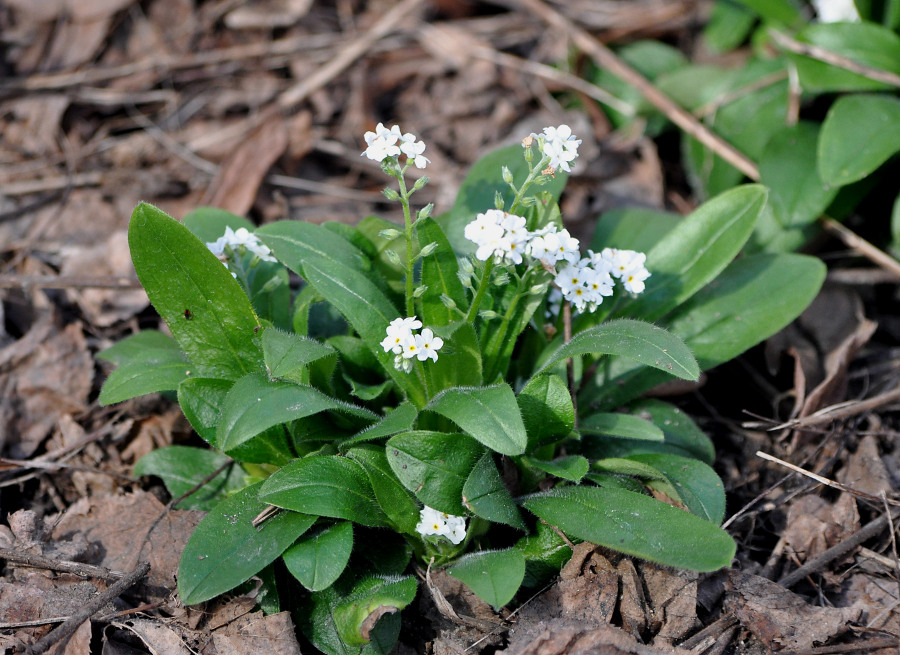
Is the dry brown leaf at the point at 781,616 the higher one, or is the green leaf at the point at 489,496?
the green leaf at the point at 489,496

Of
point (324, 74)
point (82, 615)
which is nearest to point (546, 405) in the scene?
point (82, 615)

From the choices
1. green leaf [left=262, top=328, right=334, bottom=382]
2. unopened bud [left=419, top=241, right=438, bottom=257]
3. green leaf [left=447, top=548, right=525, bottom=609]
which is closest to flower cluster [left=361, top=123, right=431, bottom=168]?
unopened bud [left=419, top=241, right=438, bottom=257]

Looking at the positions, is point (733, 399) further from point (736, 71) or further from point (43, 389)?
point (43, 389)

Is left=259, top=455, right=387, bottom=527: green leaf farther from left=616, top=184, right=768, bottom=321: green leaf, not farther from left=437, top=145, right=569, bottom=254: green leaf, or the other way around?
left=616, top=184, right=768, bottom=321: green leaf

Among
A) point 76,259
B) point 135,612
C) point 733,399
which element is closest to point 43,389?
point 76,259

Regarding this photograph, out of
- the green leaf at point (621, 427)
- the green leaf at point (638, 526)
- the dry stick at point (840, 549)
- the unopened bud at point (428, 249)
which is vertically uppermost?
the unopened bud at point (428, 249)

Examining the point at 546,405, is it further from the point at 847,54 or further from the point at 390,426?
the point at 847,54

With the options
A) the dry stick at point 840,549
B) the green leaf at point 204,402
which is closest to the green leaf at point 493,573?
the green leaf at point 204,402

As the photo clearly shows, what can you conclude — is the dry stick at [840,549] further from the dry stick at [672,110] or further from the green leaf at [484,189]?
the green leaf at [484,189]
